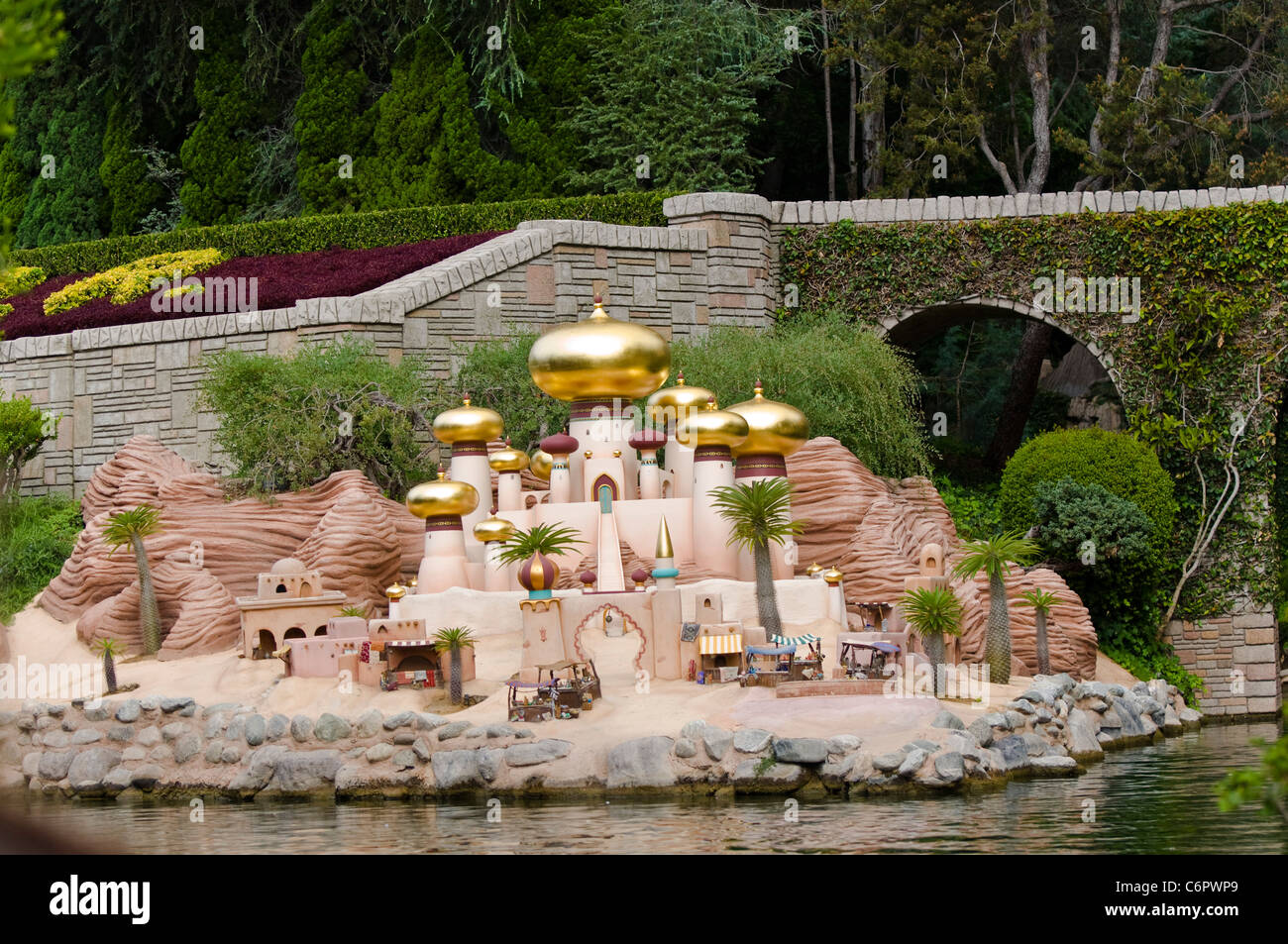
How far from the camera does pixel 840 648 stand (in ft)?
47.7

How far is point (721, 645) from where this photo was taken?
14.2 metres

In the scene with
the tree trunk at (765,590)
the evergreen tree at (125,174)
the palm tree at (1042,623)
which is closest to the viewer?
the tree trunk at (765,590)

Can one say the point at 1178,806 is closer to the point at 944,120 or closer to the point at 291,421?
the point at 291,421

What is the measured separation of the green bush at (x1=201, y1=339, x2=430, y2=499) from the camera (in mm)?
18719

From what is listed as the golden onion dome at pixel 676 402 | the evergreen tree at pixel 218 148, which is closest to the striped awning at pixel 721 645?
the golden onion dome at pixel 676 402

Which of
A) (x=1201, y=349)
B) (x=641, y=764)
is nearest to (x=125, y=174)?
(x=1201, y=349)

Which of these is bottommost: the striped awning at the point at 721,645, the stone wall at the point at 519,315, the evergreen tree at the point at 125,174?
the striped awning at the point at 721,645

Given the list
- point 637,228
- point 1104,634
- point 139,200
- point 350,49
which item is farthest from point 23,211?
point 1104,634

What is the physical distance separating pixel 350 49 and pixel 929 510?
49.7ft

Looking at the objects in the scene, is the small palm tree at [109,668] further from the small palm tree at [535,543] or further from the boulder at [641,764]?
the boulder at [641,764]

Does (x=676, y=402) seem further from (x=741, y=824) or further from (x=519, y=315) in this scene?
(x=741, y=824)

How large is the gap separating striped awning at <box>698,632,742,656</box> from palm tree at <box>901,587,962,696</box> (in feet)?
5.89

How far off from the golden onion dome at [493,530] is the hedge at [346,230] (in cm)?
912

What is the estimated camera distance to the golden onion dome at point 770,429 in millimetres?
16438
